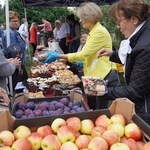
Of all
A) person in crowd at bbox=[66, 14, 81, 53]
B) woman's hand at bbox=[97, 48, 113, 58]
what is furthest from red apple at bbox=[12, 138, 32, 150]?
person in crowd at bbox=[66, 14, 81, 53]

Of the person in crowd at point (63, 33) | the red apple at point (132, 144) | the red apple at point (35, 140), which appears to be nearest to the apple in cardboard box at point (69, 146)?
the red apple at point (35, 140)

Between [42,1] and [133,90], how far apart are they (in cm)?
799

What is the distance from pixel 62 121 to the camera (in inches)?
47.9

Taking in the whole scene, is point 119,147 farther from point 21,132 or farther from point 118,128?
point 21,132

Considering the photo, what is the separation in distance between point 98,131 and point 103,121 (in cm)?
10

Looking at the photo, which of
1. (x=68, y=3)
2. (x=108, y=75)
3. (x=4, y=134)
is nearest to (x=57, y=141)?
(x=4, y=134)

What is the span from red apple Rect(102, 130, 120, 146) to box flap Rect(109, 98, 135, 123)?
0.20 metres

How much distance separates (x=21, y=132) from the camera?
1.14 m

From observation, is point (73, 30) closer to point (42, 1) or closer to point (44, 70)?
point (42, 1)

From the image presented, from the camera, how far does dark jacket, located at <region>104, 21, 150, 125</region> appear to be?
1397 millimetres

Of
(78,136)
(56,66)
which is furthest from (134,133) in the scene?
(56,66)

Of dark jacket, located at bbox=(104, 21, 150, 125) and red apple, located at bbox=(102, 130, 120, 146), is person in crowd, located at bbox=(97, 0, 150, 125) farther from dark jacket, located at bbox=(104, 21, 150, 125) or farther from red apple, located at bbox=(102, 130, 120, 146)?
red apple, located at bbox=(102, 130, 120, 146)

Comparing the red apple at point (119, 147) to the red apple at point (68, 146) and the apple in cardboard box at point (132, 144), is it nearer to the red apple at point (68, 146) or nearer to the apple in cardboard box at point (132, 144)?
the apple in cardboard box at point (132, 144)

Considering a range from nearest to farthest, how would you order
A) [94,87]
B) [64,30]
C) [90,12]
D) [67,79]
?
[94,87] < [90,12] < [67,79] < [64,30]
